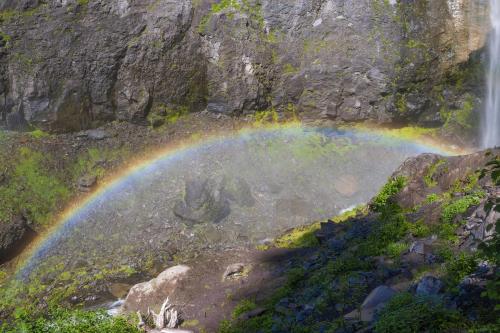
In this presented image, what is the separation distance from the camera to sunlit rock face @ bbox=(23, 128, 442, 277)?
58.2ft

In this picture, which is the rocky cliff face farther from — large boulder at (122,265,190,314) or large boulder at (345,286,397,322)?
large boulder at (345,286,397,322)

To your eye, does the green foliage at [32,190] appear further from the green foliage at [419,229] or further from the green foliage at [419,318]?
the green foliage at [419,318]

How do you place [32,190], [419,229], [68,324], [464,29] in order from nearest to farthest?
[68,324], [419,229], [32,190], [464,29]

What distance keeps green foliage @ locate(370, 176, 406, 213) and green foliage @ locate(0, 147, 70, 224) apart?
12.4m

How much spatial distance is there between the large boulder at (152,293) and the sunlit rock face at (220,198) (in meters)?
2.24

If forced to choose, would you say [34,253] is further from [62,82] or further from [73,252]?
[62,82]

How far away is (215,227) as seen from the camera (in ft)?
60.1

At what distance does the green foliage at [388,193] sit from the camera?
50.6 ft

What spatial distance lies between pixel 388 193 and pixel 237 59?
11.3 m

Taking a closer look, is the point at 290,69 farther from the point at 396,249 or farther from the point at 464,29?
the point at 396,249

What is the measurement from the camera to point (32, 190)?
783 inches

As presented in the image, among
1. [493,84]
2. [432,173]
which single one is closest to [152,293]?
[432,173]

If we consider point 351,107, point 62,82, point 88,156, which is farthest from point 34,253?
point 351,107

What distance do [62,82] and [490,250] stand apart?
20.4m
